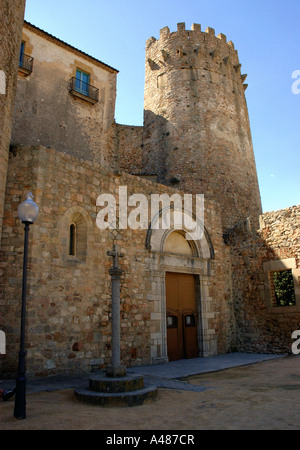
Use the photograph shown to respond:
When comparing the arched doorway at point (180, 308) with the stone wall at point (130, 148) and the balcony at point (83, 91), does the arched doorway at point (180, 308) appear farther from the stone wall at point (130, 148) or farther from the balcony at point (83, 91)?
the stone wall at point (130, 148)

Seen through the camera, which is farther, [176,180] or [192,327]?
[176,180]

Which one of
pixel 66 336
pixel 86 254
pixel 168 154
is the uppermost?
pixel 168 154

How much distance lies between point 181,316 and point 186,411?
20.0 feet

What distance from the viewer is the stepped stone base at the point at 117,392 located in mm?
5074

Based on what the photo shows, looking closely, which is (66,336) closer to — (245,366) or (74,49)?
(245,366)

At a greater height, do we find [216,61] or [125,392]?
[216,61]

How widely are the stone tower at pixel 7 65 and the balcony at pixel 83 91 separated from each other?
521cm

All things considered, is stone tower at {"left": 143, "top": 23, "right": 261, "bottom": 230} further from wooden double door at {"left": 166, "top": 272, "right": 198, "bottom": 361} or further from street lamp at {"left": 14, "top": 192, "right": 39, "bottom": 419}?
street lamp at {"left": 14, "top": 192, "right": 39, "bottom": 419}

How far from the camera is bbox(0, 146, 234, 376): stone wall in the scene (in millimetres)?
7156

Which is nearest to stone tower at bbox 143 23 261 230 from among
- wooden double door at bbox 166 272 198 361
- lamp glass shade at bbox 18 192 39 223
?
wooden double door at bbox 166 272 198 361

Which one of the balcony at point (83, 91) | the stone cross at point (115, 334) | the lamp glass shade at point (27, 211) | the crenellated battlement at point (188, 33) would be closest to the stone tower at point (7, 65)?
the lamp glass shade at point (27, 211)

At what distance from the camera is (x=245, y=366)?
29.6ft

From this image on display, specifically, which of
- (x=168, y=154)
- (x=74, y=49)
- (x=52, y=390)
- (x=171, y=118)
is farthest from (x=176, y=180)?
(x=52, y=390)

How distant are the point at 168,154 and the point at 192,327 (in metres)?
9.42
